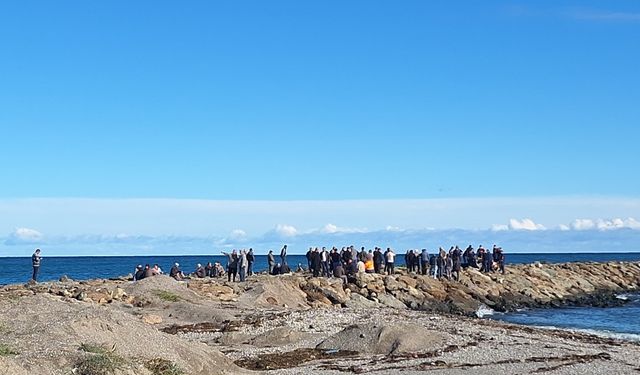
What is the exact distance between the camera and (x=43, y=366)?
13.4 metres

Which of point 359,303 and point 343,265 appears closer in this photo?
point 359,303

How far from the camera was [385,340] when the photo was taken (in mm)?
20688

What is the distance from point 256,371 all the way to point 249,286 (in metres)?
16.8

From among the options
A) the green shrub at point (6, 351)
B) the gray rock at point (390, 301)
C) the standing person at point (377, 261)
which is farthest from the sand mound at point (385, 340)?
the standing person at point (377, 261)

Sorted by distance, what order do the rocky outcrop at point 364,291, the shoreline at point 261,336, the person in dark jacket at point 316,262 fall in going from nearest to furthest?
the shoreline at point 261,336
the rocky outcrop at point 364,291
the person in dark jacket at point 316,262

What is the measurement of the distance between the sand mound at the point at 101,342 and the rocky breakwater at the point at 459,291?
14.6 meters

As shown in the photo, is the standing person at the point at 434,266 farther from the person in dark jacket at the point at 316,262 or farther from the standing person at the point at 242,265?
the standing person at the point at 242,265

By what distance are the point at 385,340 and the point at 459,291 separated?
74.7ft

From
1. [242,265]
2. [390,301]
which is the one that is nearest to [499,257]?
[390,301]

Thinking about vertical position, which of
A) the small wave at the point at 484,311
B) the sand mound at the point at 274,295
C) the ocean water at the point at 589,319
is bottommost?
the ocean water at the point at 589,319

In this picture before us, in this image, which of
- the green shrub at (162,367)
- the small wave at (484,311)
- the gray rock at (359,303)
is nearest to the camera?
the green shrub at (162,367)

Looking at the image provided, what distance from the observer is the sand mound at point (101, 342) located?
14375 mm

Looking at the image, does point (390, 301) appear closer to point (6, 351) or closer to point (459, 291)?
point (459, 291)

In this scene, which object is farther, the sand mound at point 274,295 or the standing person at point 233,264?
the standing person at point 233,264
